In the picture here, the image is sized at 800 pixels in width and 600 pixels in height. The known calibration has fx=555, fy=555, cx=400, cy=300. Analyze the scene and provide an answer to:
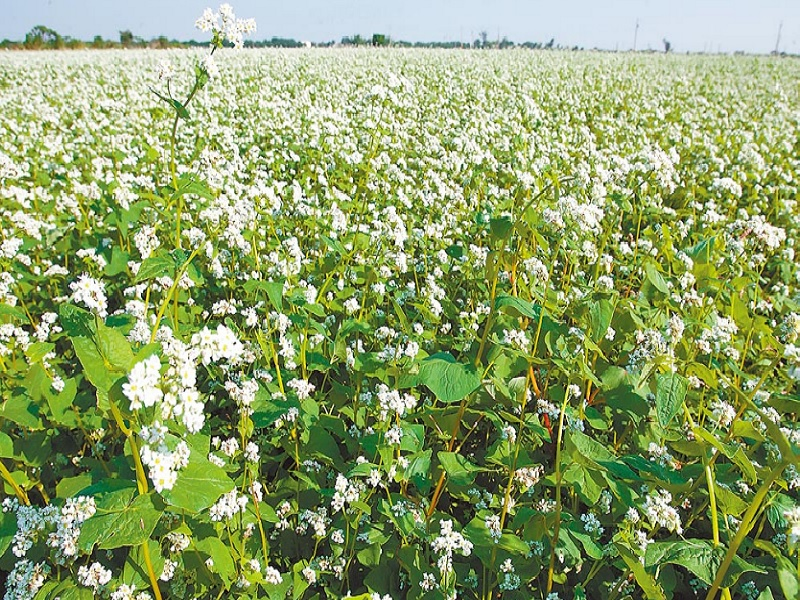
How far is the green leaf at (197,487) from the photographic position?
4.58ft

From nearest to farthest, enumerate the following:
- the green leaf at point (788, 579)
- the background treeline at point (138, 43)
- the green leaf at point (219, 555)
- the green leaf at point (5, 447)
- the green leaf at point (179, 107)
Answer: the green leaf at point (788, 579) → the green leaf at point (219, 555) → the green leaf at point (5, 447) → the green leaf at point (179, 107) → the background treeline at point (138, 43)

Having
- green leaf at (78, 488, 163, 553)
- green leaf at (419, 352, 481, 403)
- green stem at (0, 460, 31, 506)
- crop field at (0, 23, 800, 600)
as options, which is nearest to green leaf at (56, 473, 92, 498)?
crop field at (0, 23, 800, 600)

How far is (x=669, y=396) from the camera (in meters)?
1.82

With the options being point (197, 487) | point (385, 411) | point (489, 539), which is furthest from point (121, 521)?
point (489, 539)

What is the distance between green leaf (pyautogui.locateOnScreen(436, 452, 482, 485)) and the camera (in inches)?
82.5

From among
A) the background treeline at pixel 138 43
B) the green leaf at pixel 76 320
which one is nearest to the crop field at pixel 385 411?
the green leaf at pixel 76 320

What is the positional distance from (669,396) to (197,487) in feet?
4.83

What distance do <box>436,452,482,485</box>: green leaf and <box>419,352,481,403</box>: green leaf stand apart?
374 mm

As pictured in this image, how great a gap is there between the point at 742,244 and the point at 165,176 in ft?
16.1

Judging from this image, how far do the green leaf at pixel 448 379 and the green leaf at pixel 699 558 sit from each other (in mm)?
686

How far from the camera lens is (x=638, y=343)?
263 cm

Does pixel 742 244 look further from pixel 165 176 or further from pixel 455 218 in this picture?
pixel 165 176

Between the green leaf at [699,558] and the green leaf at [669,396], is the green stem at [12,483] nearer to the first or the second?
the green leaf at [699,558]

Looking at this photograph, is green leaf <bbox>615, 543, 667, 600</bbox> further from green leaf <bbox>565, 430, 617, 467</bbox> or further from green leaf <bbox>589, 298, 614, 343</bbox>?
green leaf <bbox>589, 298, 614, 343</bbox>
